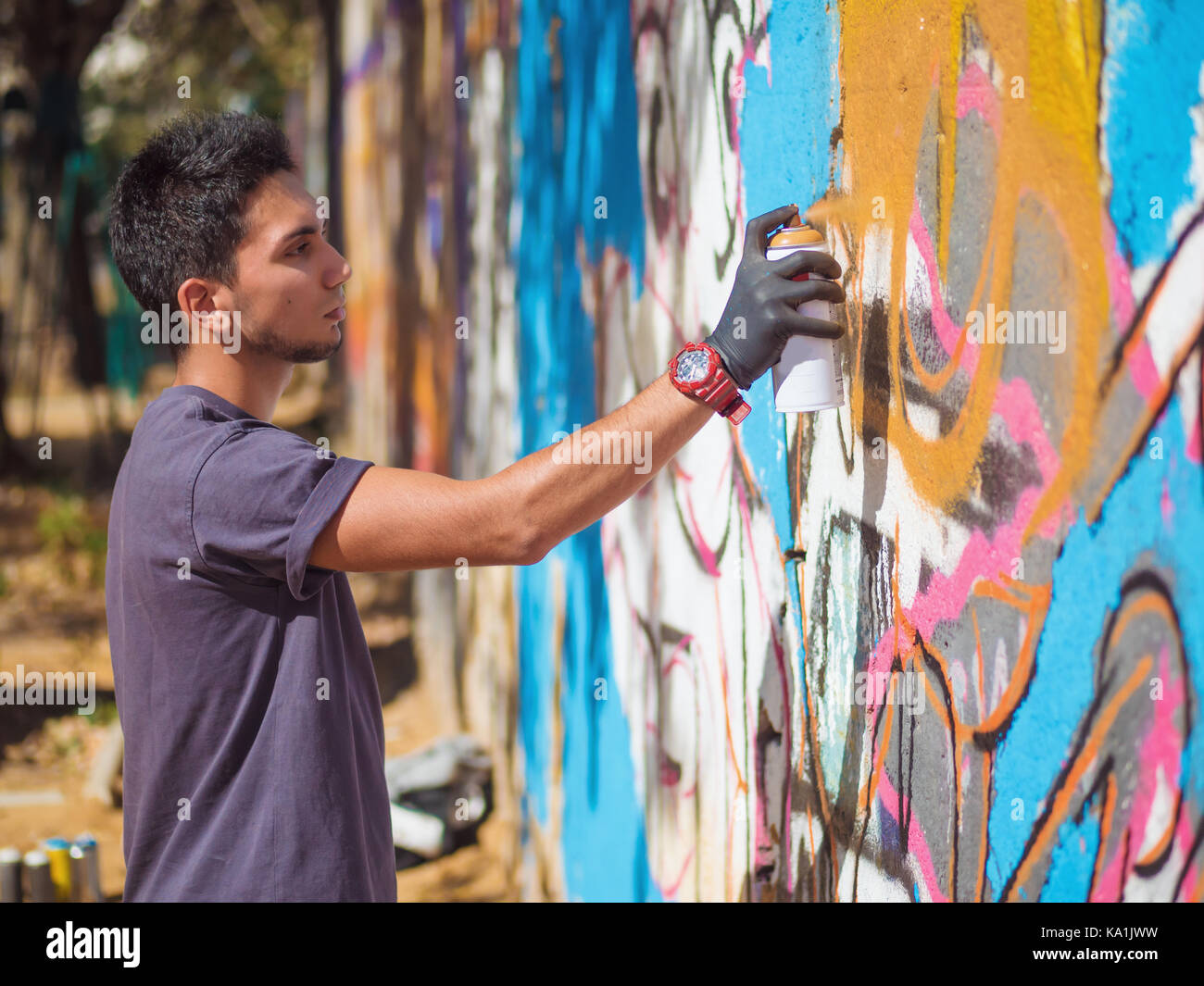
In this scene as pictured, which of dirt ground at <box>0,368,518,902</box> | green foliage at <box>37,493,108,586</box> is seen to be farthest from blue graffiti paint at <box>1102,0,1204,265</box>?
green foliage at <box>37,493,108,586</box>

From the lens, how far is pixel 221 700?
2.10 meters

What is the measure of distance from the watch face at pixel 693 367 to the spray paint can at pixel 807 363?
13 centimetres

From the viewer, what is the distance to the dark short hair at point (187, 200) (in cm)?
224

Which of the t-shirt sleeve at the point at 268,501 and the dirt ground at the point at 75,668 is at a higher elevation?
the t-shirt sleeve at the point at 268,501

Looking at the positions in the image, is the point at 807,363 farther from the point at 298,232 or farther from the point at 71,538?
the point at 71,538

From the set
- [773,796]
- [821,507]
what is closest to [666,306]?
[821,507]

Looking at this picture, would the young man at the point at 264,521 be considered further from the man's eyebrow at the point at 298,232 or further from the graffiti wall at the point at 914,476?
the graffiti wall at the point at 914,476

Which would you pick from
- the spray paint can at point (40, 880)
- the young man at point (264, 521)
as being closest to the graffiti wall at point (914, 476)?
the young man at point (264, 521)

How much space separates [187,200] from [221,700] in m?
0.97

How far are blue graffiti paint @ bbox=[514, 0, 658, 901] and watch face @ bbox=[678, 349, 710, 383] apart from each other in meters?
1.69

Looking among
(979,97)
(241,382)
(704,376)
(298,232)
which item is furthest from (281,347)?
(979,97)
